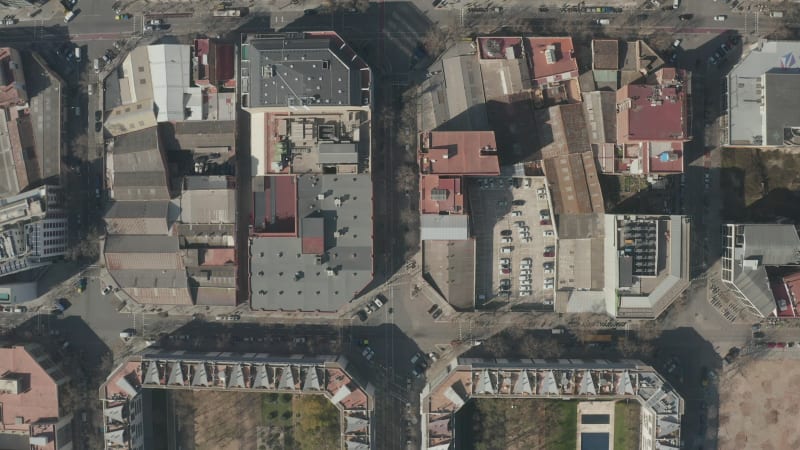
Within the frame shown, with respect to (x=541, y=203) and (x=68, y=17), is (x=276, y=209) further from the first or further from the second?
(x=68, y=17)

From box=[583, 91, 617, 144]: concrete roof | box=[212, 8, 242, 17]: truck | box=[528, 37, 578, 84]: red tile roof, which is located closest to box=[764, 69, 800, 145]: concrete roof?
box=[583, 91, 617, 144]: concrete roof

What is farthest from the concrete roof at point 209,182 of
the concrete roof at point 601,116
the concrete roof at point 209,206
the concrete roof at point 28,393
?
the concrete roof at point 601,116

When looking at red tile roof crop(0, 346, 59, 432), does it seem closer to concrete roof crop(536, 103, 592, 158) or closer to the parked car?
the parked car

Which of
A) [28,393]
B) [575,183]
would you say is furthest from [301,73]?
[28,393]

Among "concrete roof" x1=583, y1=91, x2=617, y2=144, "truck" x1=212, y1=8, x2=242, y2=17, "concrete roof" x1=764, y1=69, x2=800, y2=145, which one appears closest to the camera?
"concrete roof" x1=764, y1=69, x2=800, y2=145

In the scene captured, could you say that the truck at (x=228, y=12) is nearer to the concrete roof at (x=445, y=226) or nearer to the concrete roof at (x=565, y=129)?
the concrete roof at (x=445, y=226)

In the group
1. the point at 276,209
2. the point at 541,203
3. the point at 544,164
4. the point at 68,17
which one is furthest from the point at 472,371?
the point at 68,17

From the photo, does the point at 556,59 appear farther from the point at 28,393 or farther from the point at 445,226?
the point at 28,393
